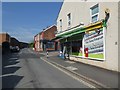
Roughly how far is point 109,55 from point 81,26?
6.89 metres

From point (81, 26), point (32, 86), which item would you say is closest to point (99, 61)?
point (81, 26)

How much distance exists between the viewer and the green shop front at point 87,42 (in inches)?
691

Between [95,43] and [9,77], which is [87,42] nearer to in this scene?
[95,43]

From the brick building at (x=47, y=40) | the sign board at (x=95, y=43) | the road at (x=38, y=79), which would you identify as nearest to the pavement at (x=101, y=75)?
the road at (x=38, y=79)

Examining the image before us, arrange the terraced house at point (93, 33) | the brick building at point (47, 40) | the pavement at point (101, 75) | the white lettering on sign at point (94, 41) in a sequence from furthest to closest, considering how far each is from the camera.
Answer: the brick building at point (47, 40)
the white lettering on sign at point (94, 41)
the terraced house at point (93, 33)
the pavement at point (101, 75)

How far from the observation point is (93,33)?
762 inches

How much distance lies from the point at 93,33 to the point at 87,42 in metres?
1.90

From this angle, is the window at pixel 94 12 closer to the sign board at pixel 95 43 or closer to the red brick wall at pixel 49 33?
the sign board at pixel 95 43

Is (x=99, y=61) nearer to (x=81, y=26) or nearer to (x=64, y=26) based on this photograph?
(x=81, y=26)

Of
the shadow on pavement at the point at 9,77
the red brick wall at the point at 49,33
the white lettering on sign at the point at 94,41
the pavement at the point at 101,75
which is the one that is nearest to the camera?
the pavement at the point at 101,75

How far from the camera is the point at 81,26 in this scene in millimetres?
22469

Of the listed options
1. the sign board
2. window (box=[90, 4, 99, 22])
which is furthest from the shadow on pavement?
window (box=[90, 4, 99, 22])

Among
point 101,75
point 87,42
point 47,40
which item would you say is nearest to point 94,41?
point 87,42

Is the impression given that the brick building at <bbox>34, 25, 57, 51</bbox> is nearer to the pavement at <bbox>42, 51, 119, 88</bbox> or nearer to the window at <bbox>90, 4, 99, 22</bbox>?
the window at <bbox>90, 4, 99, 22</bbox>
